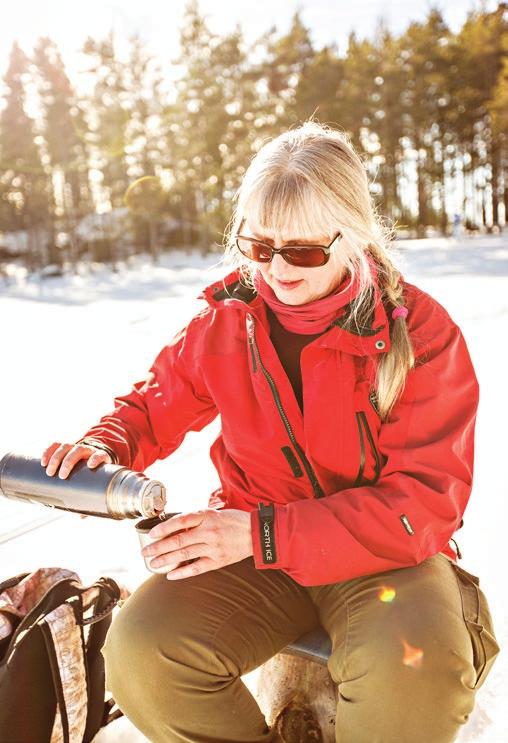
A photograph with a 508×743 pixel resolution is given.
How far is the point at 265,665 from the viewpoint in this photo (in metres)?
1.92

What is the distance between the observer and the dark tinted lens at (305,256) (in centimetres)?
184

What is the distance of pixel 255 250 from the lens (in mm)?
1907

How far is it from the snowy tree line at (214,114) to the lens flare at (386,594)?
98.8 feet

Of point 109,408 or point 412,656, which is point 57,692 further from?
point 109,408

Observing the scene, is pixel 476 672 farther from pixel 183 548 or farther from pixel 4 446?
pixel 4 446

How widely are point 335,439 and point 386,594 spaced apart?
15.7 inches

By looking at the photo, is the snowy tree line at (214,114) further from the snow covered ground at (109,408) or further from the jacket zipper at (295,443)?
the jacket zipper at (295,443)

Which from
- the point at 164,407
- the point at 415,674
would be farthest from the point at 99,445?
the point at 415,674

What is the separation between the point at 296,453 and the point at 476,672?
0.68 m

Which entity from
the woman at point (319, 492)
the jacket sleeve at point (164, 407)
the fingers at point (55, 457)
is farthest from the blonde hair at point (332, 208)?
the fingers at point (55, 457)

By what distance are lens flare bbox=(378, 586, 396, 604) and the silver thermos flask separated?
0.57 meters

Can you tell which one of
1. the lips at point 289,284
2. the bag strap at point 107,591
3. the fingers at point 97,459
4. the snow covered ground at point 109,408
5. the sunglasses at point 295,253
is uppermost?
the sunglasses at point 295,253

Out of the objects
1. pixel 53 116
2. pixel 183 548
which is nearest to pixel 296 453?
pixel 183 548

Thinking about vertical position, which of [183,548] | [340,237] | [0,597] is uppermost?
[340,237]
